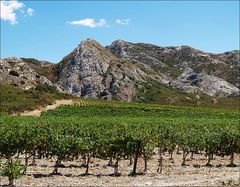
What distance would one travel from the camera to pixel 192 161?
47281 mm

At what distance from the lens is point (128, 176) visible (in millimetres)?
34781

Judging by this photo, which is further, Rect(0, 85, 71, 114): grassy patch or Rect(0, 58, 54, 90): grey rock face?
Rect(0, 58, 54, 90): grey rock face

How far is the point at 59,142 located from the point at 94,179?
458 cm

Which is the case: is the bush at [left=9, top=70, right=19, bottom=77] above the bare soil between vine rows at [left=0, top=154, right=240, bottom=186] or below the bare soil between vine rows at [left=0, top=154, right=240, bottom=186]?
above

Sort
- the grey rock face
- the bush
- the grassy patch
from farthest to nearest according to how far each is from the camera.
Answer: the bush < the grey rock face < the grassy patch

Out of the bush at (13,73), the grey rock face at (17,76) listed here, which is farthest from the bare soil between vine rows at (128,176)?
the bush at (13,73)

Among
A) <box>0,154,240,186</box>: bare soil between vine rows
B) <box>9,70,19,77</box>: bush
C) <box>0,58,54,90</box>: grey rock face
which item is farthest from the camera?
<box>9,70,19,77</box>: bush

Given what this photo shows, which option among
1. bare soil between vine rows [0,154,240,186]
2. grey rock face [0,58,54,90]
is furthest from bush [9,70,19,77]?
bare soil between vine rows [0,154,240,186]

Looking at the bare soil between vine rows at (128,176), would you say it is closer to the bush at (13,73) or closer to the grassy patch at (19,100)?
the grassy patch at (19,100)

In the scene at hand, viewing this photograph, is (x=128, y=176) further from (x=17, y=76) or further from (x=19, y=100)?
(x=17, y=76)

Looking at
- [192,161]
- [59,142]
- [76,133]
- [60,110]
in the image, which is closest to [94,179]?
[59,142]

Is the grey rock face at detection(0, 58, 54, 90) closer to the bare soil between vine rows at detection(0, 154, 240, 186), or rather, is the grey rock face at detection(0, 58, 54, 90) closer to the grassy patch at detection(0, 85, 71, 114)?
the grassy patch at detection(0, 85, 71, 114)

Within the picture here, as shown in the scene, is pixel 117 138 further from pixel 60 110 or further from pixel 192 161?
pixel 60 110

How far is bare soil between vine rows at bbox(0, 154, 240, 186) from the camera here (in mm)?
30375
